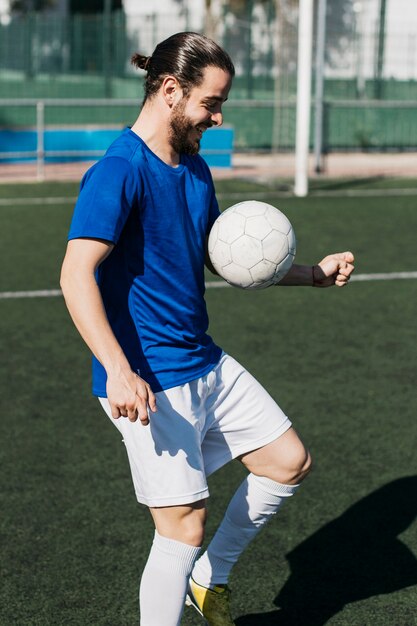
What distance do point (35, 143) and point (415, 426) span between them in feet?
55.9

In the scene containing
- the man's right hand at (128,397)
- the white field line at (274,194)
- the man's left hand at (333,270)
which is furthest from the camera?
the white field line at (274,194)

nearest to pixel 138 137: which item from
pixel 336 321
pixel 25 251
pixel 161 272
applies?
pixel 161 272

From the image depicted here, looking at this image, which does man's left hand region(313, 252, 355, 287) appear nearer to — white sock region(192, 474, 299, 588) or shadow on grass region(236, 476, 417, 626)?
white sock region(192, 474, 299, 588)

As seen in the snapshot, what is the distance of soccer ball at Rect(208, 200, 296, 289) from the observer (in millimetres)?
3551

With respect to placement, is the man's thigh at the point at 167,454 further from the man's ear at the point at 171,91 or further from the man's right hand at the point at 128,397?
the man's ear at the point at 171,91

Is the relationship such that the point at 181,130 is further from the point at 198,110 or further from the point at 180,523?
the point at 180,523

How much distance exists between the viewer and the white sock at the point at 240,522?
11.9 ft

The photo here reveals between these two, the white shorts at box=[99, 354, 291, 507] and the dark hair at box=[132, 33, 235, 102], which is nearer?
the dark hair at box=[132, 33, 235, 102]

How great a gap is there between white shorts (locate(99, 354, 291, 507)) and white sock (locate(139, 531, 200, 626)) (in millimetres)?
143

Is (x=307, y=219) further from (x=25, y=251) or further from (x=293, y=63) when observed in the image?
(x=293, y=63)

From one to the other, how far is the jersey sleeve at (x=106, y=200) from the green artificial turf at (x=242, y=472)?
1649 mm

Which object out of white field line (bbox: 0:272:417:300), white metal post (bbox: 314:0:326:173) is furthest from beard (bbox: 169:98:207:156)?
white metal post (bbox: 314:0:326:173)

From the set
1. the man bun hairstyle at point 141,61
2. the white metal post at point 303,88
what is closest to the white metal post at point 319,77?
the white metal post at point 303,88

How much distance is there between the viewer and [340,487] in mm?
5203
